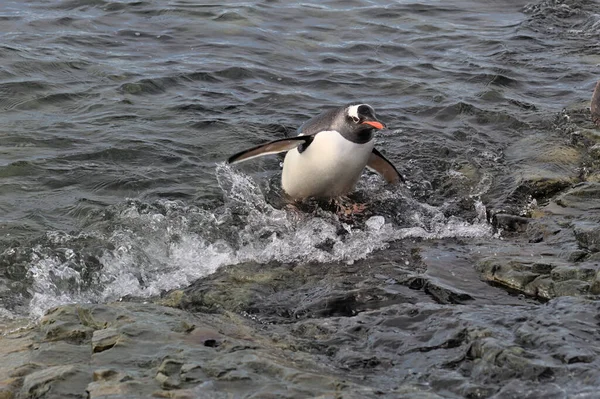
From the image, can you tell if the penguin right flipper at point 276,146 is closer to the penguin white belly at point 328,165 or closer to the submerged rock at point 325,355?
the penguin white belly at point 328,165

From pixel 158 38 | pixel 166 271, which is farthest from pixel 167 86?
pixel 166 271

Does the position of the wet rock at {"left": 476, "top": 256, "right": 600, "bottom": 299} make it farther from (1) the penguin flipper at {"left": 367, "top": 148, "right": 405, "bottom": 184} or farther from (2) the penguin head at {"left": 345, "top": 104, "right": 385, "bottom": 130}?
(1) the penguin flipper at {"left": 367, "top": 148, "right": 405, "bottom": 184}

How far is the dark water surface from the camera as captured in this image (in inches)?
235

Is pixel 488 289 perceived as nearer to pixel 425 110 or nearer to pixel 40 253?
pixel 40 253

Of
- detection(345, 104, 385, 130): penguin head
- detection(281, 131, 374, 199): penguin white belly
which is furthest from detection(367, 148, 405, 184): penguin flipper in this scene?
detection(345, 104, 385, 130): penguin head

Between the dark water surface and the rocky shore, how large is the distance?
159 mm

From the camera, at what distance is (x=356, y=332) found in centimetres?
426

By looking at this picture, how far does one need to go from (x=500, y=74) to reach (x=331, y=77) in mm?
2047

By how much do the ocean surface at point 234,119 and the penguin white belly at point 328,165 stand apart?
274 millimetres

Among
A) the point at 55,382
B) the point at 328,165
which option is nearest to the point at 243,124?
the point at 328,165

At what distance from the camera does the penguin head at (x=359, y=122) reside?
6.69 metres

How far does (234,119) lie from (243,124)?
0.16 m

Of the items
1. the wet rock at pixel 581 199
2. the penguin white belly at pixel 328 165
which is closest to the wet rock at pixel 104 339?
the penguin white belly at pixel 328 165

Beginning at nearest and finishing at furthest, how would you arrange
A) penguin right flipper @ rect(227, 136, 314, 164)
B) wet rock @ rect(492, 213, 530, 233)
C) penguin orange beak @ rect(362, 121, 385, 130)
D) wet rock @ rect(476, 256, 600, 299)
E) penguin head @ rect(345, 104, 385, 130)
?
wet rock @ rect(476, 256, 600, 299), wet rock @ rect(492, 213, 530, 233), penguin orange beak @ rect(362, 121, 385, 130), penguin head @ rect(345, 104, 385, 130), penguin right flipper @ rect(227, 136, 314, 164)
